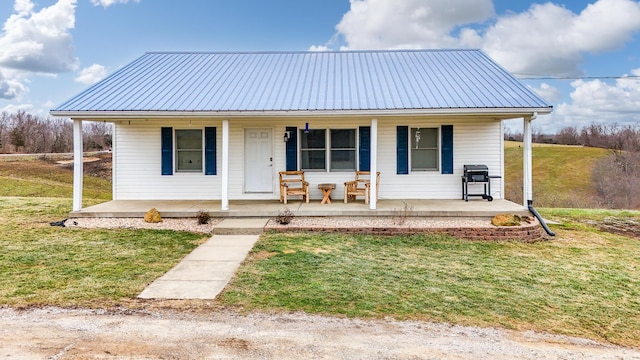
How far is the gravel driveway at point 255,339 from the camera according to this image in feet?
10.7

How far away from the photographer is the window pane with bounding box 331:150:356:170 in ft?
35.3

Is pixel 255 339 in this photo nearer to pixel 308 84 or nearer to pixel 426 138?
pixel 308 84

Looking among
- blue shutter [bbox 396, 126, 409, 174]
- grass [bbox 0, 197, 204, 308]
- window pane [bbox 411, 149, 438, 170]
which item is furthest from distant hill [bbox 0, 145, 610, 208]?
→ window pane [bbox 411, 149, 438, 170]

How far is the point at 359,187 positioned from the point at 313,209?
2063 mm

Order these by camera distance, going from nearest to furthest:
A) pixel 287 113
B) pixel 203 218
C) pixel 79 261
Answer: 1. pixel 79 261
2. pixel 203 218
3. pixel 287 113

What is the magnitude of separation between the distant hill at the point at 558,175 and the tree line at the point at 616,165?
822mm

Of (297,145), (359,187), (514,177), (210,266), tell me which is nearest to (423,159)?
(359,187)

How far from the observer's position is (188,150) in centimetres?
1093

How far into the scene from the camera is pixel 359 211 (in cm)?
884

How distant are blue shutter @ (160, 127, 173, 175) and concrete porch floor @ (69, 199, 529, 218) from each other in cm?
106

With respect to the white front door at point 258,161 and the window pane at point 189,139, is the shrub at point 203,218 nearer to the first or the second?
the white front door at point 258,161

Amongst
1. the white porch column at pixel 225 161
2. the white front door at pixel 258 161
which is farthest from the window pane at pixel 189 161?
the white porch column at pixel 225 161

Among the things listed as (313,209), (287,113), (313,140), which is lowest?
(313,209)

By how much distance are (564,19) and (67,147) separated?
150 feet
